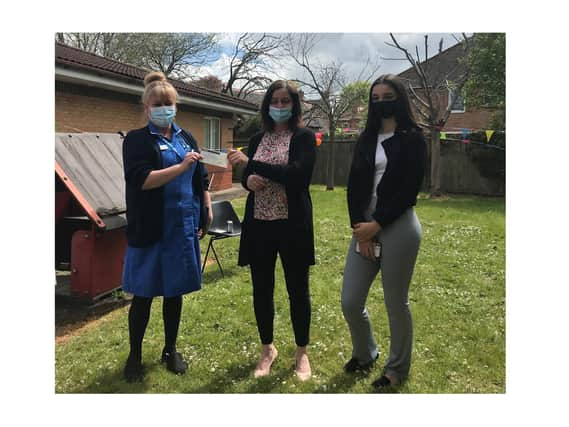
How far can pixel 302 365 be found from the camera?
2.83 m

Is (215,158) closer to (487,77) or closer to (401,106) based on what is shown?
(401,106)

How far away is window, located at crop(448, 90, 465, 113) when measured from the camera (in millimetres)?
12812

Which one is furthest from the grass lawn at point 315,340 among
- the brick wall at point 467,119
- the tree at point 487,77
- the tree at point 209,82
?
the tree at point 209,82

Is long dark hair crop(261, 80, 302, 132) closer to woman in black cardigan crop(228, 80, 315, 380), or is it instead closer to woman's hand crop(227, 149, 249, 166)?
woman in black cardigan crop(228, 80, 315, 380)

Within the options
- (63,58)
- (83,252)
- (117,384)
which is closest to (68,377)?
(117,384)

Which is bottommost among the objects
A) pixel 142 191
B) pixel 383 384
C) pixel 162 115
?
pixel 383 384

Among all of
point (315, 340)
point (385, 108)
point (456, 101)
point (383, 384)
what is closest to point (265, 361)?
point (315, 340)

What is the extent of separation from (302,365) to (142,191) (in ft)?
4.88

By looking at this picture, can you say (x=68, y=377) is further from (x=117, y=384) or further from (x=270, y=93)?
(x=270, y=93)

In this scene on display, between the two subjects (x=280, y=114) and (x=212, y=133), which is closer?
(x=280, y=114)

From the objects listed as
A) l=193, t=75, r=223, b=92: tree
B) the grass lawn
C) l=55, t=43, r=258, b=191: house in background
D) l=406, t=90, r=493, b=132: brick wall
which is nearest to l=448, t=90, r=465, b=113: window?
l=406, t=90, r=493, b=132: brick wall

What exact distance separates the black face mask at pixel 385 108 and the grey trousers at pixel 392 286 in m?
0.55

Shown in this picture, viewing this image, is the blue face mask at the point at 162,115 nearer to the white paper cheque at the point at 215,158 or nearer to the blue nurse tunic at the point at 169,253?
the blue nurse tunic at the point at 169,253

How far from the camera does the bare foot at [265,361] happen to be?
9.26 ft
